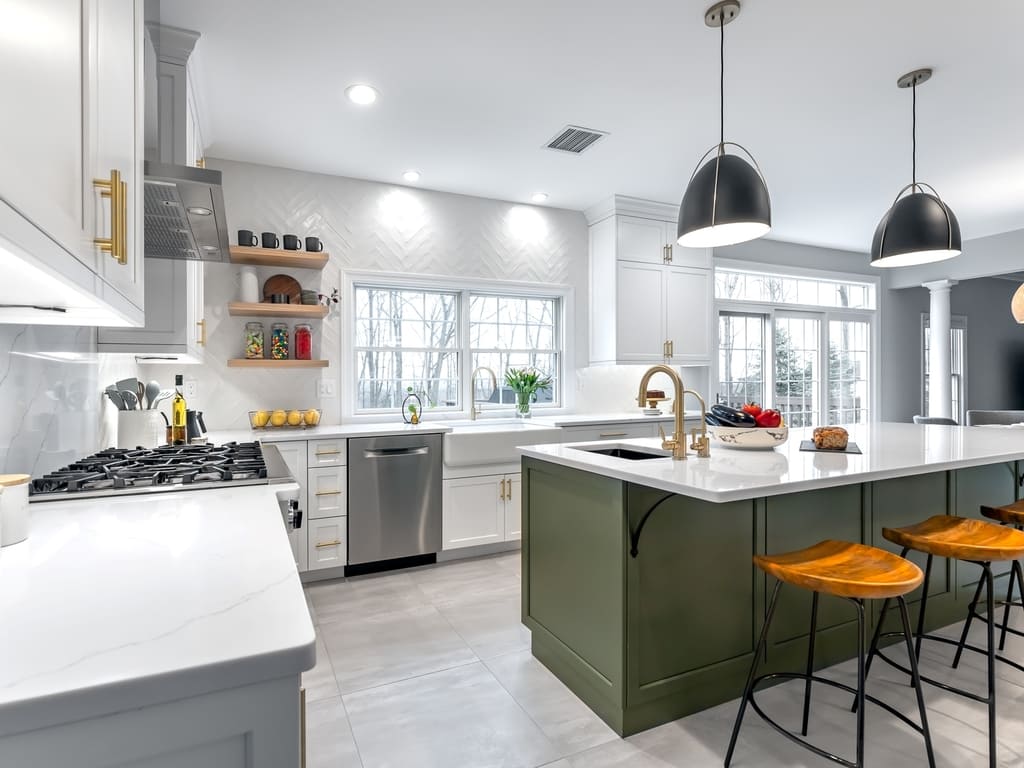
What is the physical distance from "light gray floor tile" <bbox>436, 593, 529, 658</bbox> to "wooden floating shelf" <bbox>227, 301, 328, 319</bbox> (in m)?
2.07

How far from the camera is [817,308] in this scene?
626 centimetres

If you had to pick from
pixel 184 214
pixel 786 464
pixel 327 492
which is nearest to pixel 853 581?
pixel 786 464

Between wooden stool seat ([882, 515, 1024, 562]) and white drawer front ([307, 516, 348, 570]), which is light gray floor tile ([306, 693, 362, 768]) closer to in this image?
white drawer front ([307, 516, 348, 570])

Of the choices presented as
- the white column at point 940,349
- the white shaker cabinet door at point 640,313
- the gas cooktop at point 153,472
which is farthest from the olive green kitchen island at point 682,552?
the white column at point 940,349

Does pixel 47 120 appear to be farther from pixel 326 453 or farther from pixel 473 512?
pixel 473 512

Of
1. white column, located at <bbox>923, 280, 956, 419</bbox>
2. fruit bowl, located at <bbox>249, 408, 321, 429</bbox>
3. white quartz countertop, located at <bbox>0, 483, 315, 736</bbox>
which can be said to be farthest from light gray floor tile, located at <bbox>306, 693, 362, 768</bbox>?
white column, located at <bbox>923, 280, 956, 419</bbox>

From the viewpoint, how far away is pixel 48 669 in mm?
617

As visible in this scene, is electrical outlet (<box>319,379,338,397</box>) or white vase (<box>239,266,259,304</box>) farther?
electrical outlet (<box>319,379,338,397</box>)

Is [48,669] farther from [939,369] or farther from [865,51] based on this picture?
[939,369]

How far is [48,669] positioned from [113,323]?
100 cm

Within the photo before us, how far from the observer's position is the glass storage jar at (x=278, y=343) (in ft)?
12.3

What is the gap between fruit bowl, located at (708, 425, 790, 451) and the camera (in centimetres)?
236

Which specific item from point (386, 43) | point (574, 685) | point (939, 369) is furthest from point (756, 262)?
point (574, 685)

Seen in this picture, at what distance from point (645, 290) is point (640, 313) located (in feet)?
0.70
